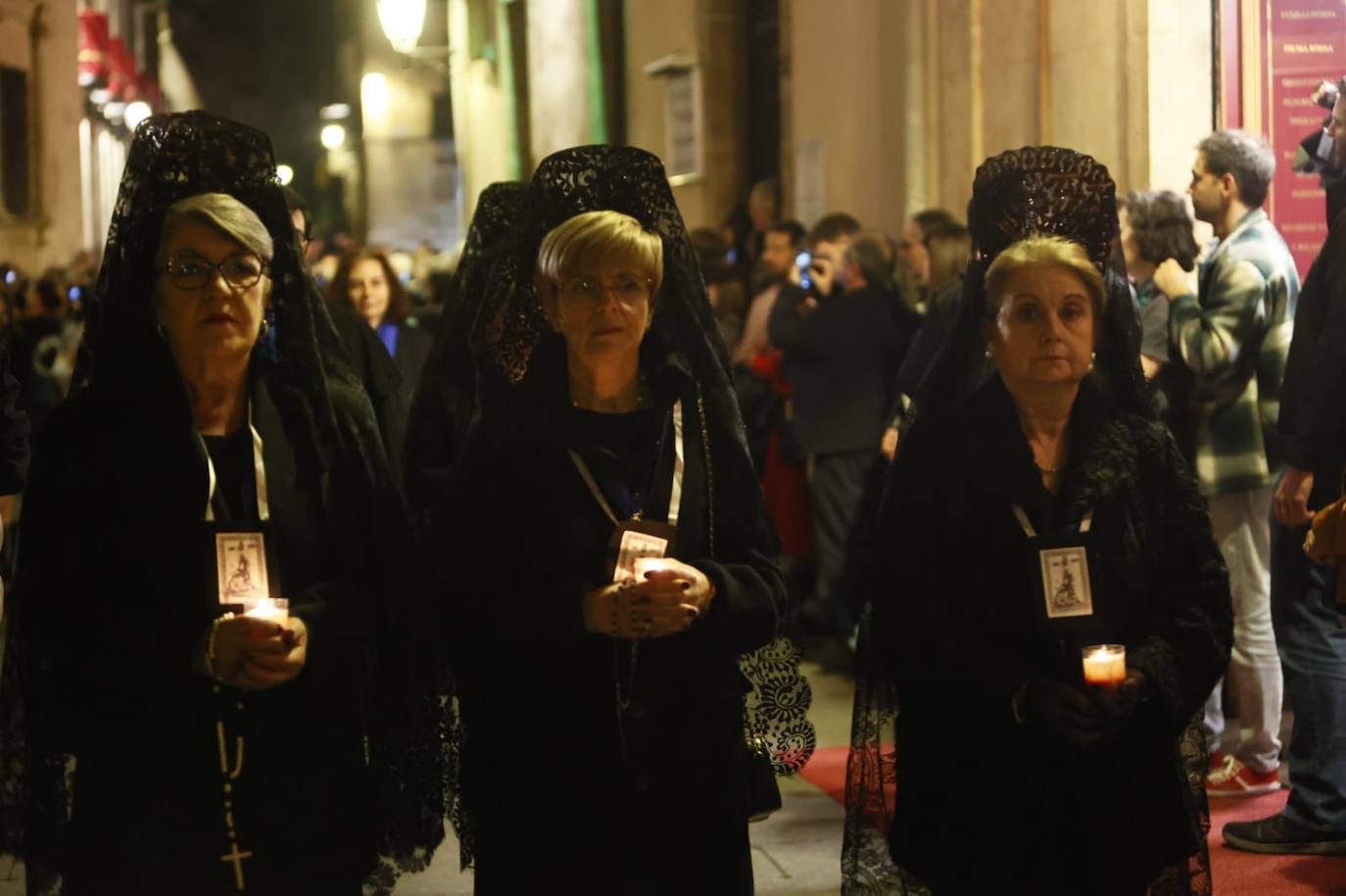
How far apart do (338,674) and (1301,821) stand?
3569mm

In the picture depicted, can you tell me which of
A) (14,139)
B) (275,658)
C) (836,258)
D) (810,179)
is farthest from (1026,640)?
(14,139)

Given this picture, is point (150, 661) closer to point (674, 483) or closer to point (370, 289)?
point (674, 483)

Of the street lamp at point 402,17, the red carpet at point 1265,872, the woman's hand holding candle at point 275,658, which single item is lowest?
the red carpet at point 1265,872

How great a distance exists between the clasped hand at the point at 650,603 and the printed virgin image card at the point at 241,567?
620 mm

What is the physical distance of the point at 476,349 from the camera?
180 inches

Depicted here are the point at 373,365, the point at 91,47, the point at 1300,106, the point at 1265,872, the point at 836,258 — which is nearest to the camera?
the point at 1265,872

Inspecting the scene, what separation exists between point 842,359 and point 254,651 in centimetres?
671

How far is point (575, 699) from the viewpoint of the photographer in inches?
164

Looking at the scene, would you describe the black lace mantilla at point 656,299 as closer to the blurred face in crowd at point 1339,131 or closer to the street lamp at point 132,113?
the blurred face in crowd at point 1339,131

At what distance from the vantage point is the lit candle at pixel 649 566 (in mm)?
3988

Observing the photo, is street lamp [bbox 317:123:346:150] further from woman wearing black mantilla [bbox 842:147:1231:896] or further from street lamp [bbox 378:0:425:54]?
woman wearing black mantilla [bbox 842:147:1231:896]

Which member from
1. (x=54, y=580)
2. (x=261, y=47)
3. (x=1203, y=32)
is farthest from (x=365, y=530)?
(x=261, y=47)

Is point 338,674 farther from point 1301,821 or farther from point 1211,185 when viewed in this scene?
point 1211,185

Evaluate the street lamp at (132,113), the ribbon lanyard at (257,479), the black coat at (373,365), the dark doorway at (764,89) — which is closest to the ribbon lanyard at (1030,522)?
the ribbon lanyard at (257,479)
